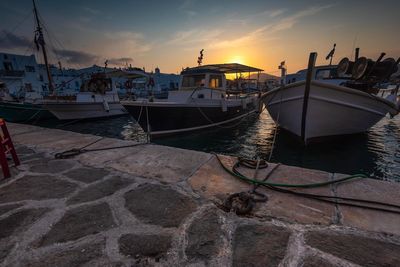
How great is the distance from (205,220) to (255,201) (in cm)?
51

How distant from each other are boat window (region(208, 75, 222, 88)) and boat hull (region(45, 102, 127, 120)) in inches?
380

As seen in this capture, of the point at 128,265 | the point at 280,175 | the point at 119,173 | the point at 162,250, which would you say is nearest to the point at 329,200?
the point at 280,175

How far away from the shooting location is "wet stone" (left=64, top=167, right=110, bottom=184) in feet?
7.30

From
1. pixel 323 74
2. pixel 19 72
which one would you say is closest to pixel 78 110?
pixel 323 74

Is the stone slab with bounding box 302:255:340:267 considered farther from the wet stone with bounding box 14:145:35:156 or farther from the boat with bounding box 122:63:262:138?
the boat with bounding box 122:63:262:138

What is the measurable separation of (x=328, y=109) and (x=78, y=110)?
607 inches

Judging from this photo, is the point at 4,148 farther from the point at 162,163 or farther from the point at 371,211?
the point at 371,211

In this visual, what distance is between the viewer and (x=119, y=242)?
4.15ft

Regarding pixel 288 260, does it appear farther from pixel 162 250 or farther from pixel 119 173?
pixel 119 173

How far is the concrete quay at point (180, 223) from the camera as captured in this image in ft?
3.78

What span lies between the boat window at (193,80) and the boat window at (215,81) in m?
0.45

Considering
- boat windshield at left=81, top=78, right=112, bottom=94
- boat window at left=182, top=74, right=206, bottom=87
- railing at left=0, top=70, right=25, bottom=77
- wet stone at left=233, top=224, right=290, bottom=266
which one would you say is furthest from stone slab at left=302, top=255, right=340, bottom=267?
railing at left=0, top=70, right=25, bottom=77

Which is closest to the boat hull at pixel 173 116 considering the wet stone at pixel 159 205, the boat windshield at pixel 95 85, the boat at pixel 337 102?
the boat at pixel 337 102

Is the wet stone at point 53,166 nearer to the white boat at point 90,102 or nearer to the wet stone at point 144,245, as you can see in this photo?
the wet stone at point 144,245
